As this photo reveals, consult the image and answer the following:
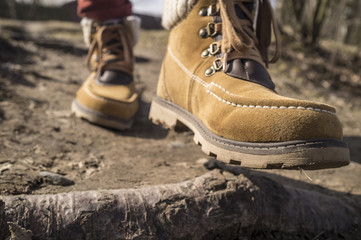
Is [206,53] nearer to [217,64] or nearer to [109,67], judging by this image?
[217,64]

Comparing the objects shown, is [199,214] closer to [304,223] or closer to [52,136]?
[304,223]

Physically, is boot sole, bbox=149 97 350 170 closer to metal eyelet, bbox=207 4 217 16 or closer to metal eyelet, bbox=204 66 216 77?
metal eyelet, bbox=204 66 216 77

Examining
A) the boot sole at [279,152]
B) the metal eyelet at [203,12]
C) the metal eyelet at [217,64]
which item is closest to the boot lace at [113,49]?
the metal eyelet at [203,12]

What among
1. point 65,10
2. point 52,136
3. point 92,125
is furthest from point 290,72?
point 65,10

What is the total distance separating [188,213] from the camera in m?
1.23

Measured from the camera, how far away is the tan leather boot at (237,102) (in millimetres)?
1104

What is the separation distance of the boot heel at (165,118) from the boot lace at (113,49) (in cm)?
66

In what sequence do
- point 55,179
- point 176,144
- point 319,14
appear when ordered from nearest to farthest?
1. point 55,179
2. point 176,144
3. point 319,14

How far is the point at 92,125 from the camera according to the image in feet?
7.29

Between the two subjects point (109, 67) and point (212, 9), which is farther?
point (109, 67)

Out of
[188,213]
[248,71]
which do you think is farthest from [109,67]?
[188,213]

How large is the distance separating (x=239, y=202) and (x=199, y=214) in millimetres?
196

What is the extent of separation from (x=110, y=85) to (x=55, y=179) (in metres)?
1.04

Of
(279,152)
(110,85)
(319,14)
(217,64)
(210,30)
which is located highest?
(210,30)
